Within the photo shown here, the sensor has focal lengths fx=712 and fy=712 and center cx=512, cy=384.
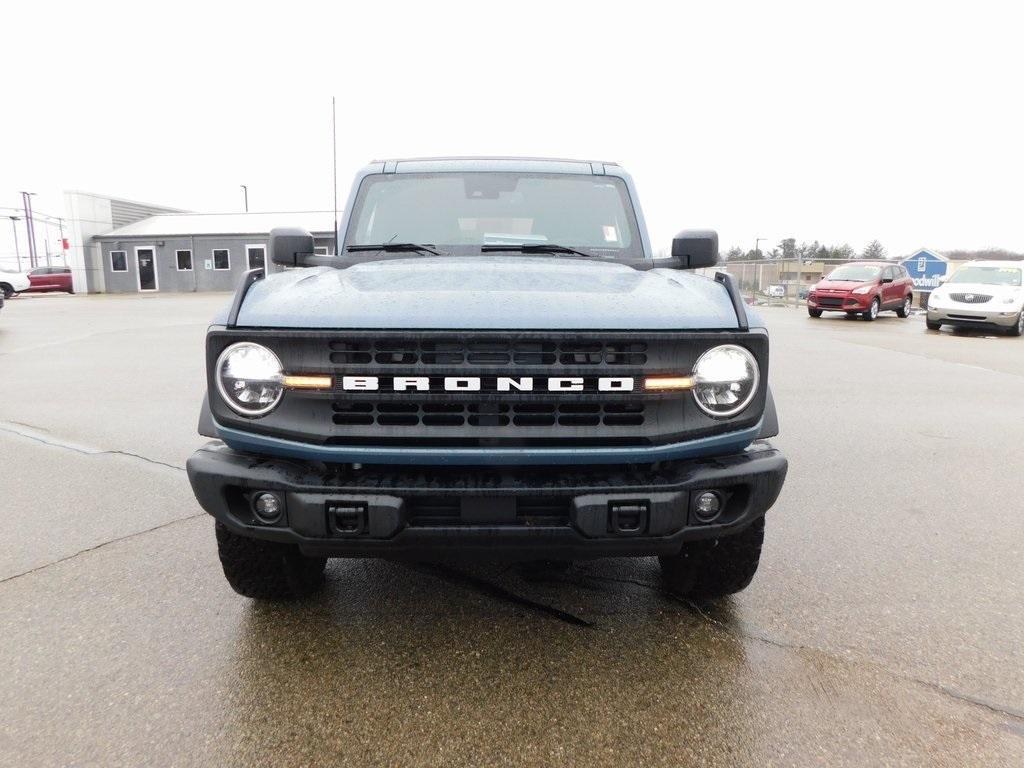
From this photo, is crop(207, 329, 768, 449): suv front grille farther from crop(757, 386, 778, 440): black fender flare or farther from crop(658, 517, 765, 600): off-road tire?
crop(658, 517, 765, 600): off-road tire

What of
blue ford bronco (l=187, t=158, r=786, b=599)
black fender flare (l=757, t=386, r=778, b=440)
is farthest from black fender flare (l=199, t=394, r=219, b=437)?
black fender flare (l=757, t=386, r=778, b=440)

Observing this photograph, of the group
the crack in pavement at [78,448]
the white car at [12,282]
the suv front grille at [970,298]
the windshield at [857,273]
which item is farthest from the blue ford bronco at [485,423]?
the white car at [12,282]

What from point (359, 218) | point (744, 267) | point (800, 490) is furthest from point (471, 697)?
point (744, 267)

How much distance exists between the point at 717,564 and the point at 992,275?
17.7 meters

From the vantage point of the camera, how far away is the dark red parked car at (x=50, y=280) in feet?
125

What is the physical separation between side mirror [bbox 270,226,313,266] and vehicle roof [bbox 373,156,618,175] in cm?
78

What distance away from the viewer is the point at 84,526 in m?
3.90

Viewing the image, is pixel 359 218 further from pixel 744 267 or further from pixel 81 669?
pixel 744 267

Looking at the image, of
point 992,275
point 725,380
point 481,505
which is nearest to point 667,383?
point 725,380

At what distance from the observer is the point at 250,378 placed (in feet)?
7.46

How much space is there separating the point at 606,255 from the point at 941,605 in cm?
213

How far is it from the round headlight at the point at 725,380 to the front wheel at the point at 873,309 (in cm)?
1953

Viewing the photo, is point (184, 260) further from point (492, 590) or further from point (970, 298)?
point (492, 590)

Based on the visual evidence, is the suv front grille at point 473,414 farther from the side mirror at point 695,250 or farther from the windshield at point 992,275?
the windshield at point 992,275
